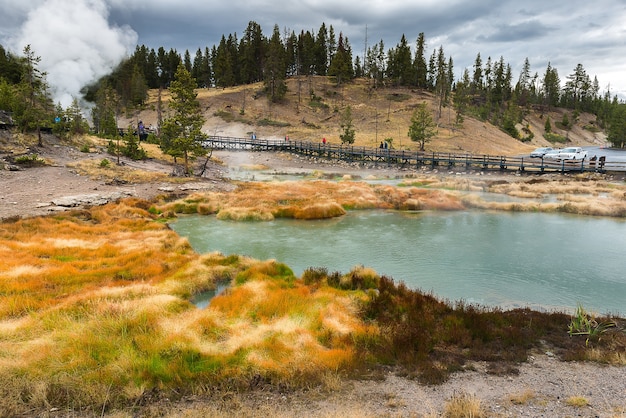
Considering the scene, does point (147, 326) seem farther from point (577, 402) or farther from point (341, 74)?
point (341, 74)

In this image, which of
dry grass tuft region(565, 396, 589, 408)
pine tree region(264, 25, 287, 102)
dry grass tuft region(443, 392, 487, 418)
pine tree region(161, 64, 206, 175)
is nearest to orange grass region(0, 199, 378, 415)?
dry grass tuft region(443, 392, 487, 418)

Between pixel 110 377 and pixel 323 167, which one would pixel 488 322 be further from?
pixel 323 167

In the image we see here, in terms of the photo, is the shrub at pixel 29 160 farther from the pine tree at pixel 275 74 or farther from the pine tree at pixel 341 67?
the pine tree at pixel 341 67

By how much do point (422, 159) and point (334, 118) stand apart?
44.4m

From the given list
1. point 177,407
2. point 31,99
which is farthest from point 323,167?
point 177,407

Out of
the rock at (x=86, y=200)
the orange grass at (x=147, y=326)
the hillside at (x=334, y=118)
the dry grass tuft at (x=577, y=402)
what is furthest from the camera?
the hillside at (x=334, y=118)

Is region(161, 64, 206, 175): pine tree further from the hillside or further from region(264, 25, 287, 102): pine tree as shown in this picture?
region(264, 25, 287, 102): pine tree

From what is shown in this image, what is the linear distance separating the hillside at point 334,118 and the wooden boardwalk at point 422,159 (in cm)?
1189

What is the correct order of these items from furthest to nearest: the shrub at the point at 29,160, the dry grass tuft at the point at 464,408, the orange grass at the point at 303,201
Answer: the shrub at the point at 29,160 → the orange grass at the point at 303,201 → the dry grass tuft at the point at 464,408

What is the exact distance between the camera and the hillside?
7956 cm

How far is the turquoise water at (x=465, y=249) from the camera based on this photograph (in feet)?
49.7

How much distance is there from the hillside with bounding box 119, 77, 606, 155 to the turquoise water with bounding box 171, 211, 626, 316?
155 feet

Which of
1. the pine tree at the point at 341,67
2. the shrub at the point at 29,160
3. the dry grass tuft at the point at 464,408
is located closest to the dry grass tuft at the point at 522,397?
the dry grass tuft at the point at 464,408

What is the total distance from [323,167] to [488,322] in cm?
4894
